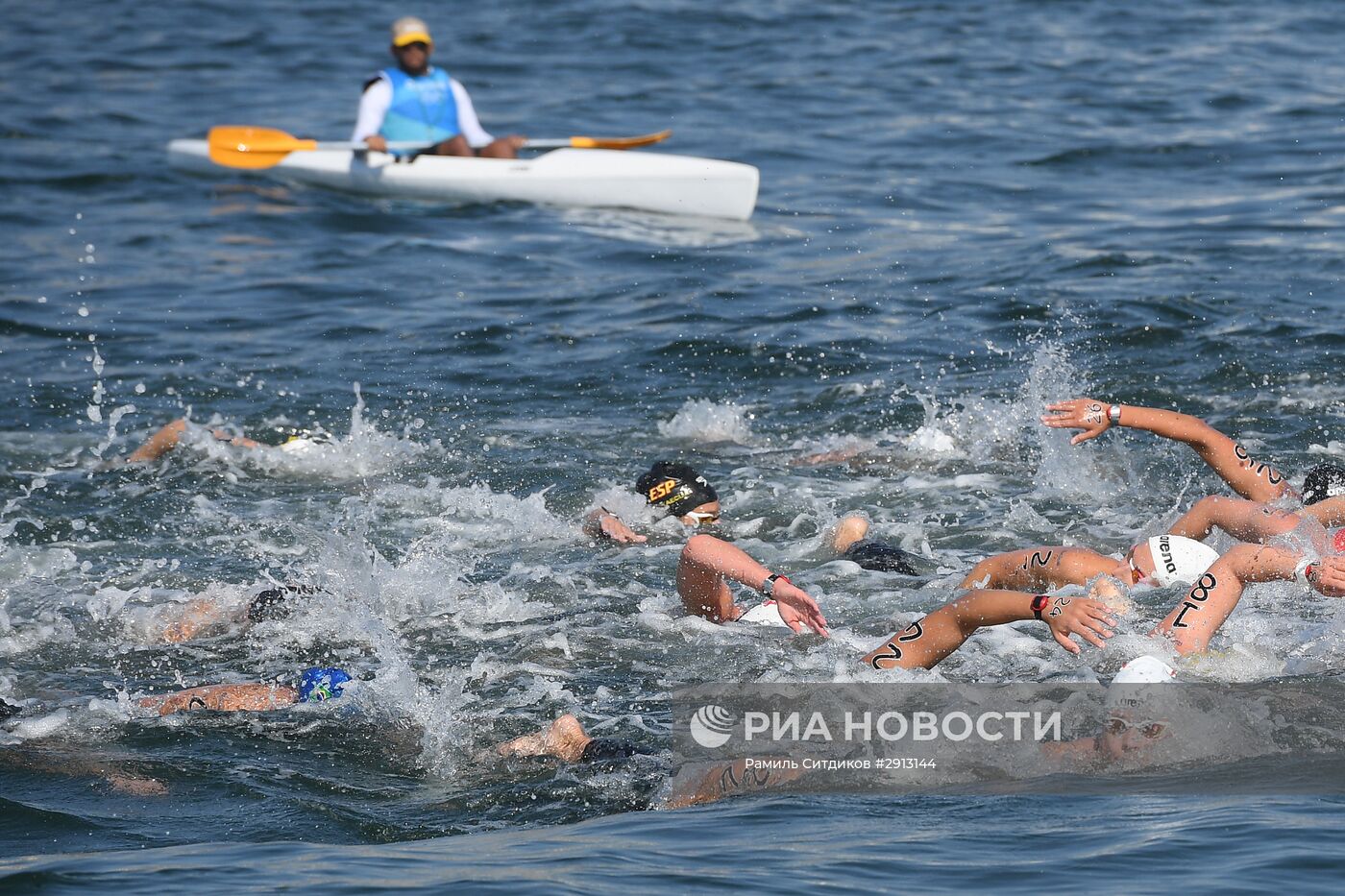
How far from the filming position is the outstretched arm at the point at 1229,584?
21.3 ft

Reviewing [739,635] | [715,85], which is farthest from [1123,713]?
[715,85]

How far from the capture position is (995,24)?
79.4 feet

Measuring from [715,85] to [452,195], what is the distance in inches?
223

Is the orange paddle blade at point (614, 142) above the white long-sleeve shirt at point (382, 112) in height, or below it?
below

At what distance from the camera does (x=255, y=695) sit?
693cm

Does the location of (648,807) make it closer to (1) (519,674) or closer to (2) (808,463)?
(1) (519,674)

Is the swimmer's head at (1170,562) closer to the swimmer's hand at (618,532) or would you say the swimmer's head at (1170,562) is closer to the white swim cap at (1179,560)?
the white swim cap at (1179,560)

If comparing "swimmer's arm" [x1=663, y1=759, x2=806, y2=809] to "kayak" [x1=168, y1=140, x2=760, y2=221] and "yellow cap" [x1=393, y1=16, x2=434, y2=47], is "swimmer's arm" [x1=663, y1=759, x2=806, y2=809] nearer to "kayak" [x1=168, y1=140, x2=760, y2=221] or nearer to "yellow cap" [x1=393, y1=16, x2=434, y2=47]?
"kayak" [x1=168, y1=140, x2=760, y2=221]

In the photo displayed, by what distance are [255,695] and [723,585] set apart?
2.17 m

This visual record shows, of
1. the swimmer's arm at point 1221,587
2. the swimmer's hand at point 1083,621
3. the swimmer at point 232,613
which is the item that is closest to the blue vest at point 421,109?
the swimmer at point 232,613

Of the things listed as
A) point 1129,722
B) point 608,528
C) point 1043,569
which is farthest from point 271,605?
point 1129,722

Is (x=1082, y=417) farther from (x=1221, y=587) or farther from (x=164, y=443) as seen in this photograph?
(x=164, y=443)

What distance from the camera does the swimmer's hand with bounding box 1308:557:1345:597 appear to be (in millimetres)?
6461

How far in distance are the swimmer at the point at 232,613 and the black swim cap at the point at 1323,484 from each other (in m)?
4.93
